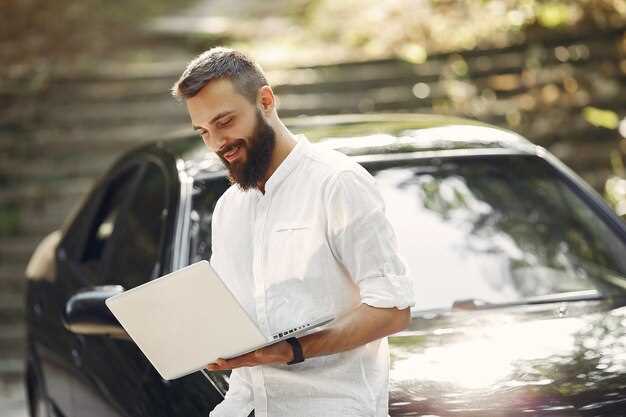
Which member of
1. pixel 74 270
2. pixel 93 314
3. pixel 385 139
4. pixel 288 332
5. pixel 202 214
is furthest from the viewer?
pixel 74 270

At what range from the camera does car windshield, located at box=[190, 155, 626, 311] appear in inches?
166

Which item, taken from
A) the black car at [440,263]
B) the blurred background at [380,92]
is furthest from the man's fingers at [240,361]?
the blurred background at [380,92]

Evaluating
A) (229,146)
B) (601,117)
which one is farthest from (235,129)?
(601,117)

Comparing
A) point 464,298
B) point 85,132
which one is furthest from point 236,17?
point 464,298

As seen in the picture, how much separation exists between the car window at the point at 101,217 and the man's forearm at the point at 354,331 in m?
2.64

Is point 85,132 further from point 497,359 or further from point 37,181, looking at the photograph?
point 497,359

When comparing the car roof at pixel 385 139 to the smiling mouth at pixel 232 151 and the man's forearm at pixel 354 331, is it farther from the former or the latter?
the man's forearm at pixel 354 331

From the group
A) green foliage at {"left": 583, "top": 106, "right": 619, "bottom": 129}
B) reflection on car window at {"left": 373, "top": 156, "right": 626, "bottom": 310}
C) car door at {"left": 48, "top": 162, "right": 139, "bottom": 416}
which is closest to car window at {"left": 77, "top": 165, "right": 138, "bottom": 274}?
car door at {"left": 48, "top": 162, "right": 139, "bottom": 416}

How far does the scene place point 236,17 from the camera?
45.1 feet

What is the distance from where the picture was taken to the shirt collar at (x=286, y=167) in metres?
2.77

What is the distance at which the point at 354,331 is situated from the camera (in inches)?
103

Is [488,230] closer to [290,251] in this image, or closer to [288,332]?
[290,251]

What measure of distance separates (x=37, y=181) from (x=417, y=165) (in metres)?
5.64

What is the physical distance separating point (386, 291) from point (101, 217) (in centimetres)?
320
